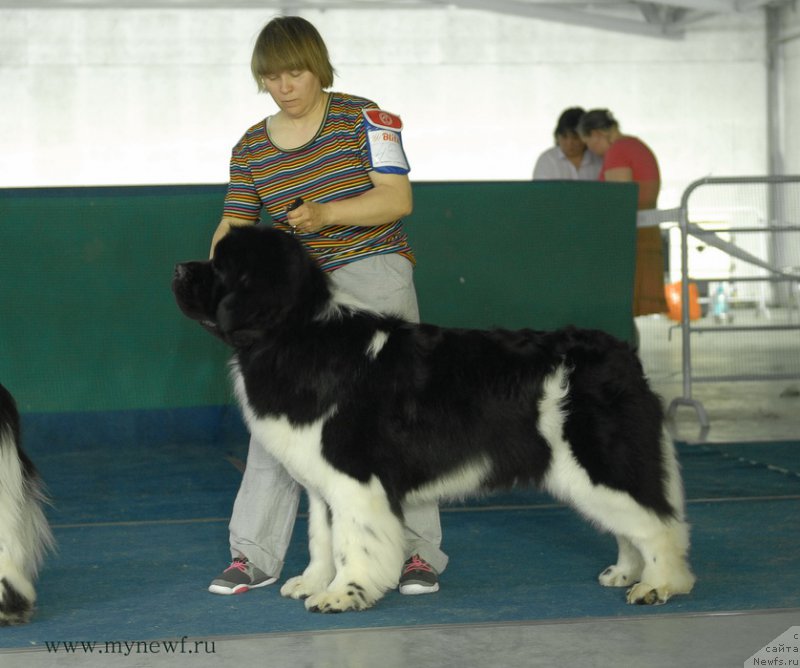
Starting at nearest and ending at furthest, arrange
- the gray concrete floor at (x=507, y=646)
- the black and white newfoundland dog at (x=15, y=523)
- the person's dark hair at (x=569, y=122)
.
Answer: the gray concrete floor at (x=507, y=646) < the black and white newfoundland dog at (x=15, y=523) < the person's dark hair at (x=569, y=122)

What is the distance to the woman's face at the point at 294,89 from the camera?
3512 mm

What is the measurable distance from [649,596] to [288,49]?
6.83 ft

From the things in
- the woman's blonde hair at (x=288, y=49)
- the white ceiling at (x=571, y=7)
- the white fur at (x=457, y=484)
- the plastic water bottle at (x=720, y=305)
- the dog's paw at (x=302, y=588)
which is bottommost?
the plastic water bottle at (x=720, y=305)

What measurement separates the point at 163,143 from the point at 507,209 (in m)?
12.3

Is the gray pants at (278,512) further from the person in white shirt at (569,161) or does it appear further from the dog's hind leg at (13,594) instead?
the person in white shirt at (569,161)

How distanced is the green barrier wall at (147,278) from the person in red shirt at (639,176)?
91cm

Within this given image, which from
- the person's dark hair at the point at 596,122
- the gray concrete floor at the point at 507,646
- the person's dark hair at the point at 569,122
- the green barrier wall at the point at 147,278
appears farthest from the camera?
the person's dark hair at the point at 569,122

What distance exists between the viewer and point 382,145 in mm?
3576

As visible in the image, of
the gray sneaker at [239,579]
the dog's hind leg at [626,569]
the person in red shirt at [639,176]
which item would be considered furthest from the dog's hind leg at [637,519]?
the person in red shirt at [639,176]

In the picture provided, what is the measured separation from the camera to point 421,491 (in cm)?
353

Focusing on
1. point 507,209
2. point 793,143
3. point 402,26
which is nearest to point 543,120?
point 402,26

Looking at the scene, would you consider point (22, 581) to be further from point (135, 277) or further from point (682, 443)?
point (682, 443)

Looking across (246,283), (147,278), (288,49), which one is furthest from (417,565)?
(147,278)

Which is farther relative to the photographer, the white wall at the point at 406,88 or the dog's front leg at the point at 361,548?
the white wall at the point at 406,88
